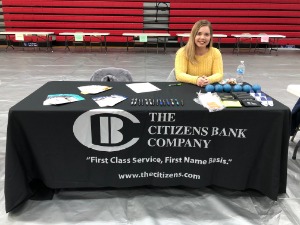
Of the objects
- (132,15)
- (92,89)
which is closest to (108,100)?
(92,89)

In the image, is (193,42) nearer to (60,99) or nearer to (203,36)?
(203,36)

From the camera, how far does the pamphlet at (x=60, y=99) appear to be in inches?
67.8

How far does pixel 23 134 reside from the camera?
1671mm

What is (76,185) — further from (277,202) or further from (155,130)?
(277,202)

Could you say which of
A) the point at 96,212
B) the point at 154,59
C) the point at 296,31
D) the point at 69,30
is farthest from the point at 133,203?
the point at 296,31

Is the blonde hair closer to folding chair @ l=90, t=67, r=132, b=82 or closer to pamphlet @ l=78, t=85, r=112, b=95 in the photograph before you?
folding chair @ l=90, t=67, r=132, b=82

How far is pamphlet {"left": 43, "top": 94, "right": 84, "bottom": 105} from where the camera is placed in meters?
1.72

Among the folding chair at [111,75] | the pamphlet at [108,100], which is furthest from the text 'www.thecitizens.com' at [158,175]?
the folding chair at [111,75]

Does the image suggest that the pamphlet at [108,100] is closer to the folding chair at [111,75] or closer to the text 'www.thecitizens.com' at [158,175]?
the text 'www.thecitizens.com' at [158,175]

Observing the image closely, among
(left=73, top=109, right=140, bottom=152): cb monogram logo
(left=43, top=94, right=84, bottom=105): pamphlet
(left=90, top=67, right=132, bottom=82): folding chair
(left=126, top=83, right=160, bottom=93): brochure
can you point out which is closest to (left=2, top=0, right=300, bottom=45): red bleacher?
(left=90, top=67, right=132, bottom=82): folding chair

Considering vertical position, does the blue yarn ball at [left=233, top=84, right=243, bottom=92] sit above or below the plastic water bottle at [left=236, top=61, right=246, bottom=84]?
below

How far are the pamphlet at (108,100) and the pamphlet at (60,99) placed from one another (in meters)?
0.13

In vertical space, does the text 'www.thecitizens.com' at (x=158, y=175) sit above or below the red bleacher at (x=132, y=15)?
below

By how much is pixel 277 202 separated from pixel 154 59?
625cm
